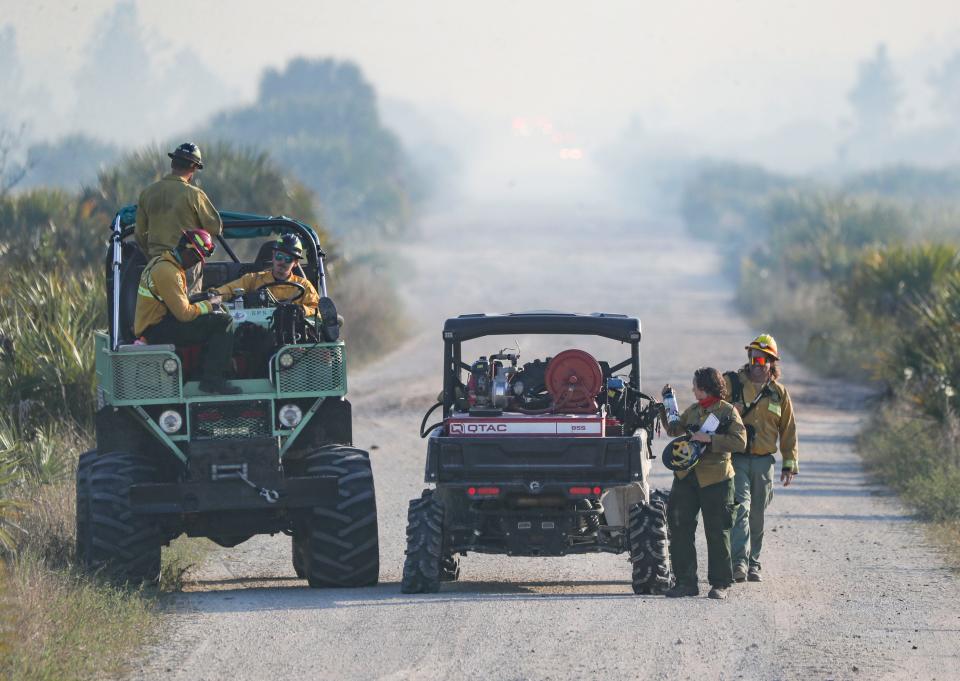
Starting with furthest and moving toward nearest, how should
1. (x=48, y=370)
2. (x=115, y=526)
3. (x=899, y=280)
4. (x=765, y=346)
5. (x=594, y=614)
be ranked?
(x=899, y=280) → (x=48, y=370) → (x=765, y=346) → (x=115, y=526) → (x=594, y=614)

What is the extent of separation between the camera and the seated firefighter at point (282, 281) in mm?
13422

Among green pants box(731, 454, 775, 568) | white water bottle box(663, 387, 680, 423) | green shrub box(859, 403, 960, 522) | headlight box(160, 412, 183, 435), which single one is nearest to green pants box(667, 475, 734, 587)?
white water bottle box(663, 387, 680, 423)

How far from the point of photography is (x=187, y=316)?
486 inches

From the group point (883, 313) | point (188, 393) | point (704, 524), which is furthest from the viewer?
point (883, 313)

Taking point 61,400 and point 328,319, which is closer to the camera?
point 328,319

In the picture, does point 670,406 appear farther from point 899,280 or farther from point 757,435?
point 899,280

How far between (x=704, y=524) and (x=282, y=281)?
11.8 ft

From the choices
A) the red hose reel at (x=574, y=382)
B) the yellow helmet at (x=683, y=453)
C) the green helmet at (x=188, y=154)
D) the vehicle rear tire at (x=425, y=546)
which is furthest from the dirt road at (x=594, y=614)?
the green helmet at (x=188, y=154)

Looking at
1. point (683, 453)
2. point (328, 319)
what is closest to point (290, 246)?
point (328, 319)

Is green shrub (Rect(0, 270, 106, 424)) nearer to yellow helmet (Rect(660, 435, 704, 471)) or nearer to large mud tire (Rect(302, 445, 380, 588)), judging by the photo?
large mud tire (Rect(302, 445, 380, 588))

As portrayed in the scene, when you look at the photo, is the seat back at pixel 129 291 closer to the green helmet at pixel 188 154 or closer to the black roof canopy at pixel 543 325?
the green helmet at pixel 188 154

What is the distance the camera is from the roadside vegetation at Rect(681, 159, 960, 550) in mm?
20422

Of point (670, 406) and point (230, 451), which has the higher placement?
point (670, 406)

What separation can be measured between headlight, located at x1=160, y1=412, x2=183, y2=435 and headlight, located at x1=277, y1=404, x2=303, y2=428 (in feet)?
2.32
